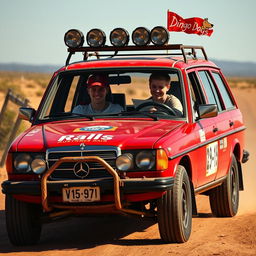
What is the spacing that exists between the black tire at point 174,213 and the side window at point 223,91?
271 centimetres

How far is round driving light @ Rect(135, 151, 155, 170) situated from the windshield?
43.7 inches

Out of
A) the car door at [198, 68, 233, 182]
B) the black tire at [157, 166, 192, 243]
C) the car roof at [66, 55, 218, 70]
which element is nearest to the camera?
the black tire at [157, 166, 192, 243]

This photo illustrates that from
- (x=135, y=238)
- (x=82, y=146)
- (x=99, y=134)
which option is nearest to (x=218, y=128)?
(x=135, y=238)

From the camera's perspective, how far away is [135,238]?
830 cm

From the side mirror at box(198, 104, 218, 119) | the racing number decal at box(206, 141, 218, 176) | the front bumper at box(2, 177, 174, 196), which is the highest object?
the side mirror at box(198, 104, 218, 119)

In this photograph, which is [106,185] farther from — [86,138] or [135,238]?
[135,238]

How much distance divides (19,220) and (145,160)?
1.41 meters

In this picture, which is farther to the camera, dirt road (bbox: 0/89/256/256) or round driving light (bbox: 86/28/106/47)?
round driving light (bbox: 86/28/106/47)

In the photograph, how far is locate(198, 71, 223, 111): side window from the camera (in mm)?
9703

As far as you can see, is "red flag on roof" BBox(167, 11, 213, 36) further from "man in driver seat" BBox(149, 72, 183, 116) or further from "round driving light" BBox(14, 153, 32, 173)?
"round driving light" BBox(14, 153, 32, 173)

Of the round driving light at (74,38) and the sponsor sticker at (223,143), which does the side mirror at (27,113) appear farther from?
the sponsor sticker at (223,143)

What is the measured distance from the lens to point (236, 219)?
9.60 metres

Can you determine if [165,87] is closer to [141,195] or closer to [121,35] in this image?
[121,35]

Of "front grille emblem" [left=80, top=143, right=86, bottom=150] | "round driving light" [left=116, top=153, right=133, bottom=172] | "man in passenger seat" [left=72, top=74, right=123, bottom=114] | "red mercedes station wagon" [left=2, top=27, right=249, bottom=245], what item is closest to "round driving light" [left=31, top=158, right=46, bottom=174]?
"red mercedes station wagon" [left=2, top=27, right=249, bottom=245]
